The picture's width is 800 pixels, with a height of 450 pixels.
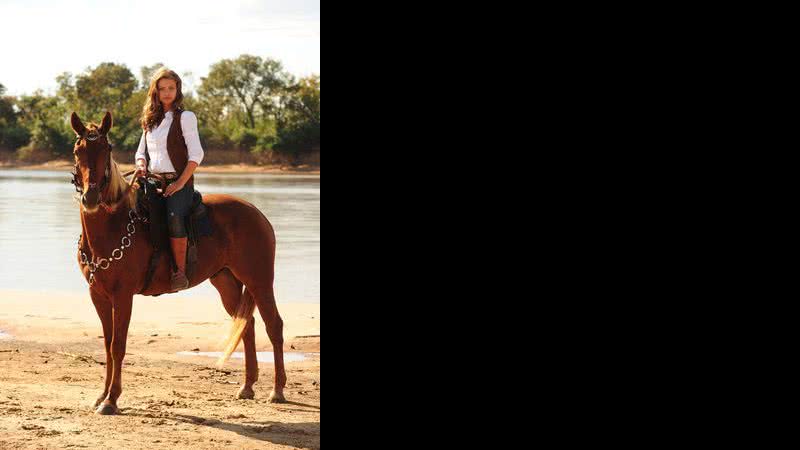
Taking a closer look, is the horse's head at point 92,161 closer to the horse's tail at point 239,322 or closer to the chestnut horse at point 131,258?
the chestnut horse at point 131,258

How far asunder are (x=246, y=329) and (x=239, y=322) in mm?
167

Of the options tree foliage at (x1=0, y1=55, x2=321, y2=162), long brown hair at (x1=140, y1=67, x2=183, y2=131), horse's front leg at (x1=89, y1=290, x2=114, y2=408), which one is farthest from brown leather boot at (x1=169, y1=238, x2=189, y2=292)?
tree foliage at (x1=0, y1=55, x2=321, y2=162)

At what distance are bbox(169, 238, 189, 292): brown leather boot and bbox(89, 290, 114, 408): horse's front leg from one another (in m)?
0.38

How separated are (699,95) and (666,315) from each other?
41cm

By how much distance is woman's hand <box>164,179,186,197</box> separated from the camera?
6.13 meters

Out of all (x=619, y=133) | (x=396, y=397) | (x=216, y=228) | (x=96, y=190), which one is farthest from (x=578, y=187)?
(x=216, y=228)

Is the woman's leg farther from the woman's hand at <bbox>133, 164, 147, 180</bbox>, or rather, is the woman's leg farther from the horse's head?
the horse's head

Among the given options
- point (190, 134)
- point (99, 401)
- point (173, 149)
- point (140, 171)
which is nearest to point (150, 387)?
point (99, 401)

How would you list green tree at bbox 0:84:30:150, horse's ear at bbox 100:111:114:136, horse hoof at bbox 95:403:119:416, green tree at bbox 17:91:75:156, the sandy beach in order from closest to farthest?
the sandy beach < horse's ear at bbox 100:111:114:136 < horse hoof at bbox 95:403:119:416 < green tree at bbox 17:91:75:156 < green tree at bbox 0:84:30:150

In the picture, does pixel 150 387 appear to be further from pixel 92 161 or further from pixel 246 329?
pixel 92 161

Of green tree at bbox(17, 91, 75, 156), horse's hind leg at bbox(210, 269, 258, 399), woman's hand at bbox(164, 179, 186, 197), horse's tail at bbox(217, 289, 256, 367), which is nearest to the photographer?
woman's hand at bbox(164, 179, 186, 197)

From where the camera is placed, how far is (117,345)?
237 inches

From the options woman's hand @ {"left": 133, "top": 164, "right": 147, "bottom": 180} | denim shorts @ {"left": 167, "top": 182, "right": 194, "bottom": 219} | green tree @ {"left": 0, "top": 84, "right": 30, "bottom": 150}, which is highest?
woman's hand @ {"left": 133, "top": 164, "right": 147, "bottom": 180}

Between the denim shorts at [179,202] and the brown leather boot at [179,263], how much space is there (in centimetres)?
15
